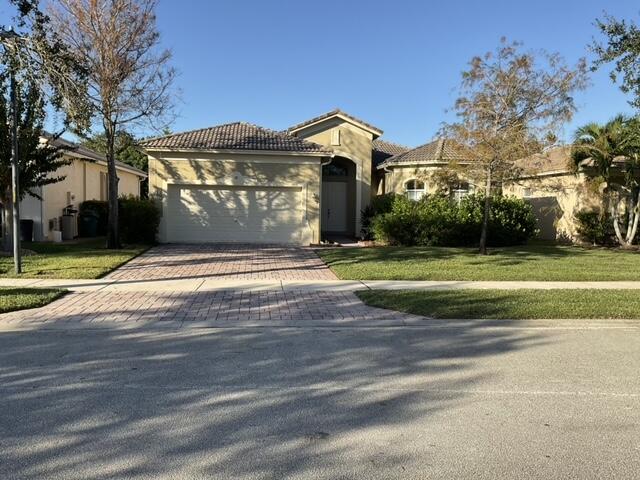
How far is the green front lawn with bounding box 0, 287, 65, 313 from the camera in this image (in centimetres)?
843

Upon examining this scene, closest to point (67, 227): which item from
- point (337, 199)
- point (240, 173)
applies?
point (240, 173)

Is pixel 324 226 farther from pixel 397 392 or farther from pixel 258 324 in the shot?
pixel 397 392

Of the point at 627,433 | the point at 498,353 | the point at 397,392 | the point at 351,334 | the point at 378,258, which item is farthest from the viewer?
the point at 378,258

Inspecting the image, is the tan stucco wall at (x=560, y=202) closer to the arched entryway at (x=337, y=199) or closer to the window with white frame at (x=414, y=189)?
the window with white frame at (x=414, y=189)

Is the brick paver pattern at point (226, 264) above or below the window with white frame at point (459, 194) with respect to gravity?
below

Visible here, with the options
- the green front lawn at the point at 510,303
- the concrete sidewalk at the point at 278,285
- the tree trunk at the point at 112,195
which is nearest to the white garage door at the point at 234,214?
the tree trunk at the point at 112,195

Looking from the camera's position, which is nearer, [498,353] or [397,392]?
[397,392]

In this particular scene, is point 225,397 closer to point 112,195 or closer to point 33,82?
point 33,82

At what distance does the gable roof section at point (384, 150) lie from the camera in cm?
2727

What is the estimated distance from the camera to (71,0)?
16.5m

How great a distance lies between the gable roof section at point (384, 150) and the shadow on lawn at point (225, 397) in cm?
2046

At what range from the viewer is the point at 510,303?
9.25 m

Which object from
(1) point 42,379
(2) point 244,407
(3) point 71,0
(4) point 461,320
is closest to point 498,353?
(4) point 461,320

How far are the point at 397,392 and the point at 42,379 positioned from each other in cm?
337
